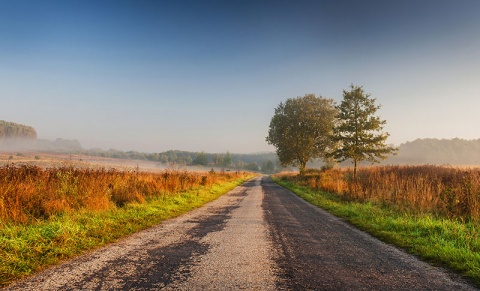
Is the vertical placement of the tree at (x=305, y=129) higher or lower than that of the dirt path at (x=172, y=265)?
higher

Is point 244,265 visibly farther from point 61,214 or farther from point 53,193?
point 53,193

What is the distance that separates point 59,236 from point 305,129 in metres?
36.2

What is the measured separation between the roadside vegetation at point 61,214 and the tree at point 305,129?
2768cm

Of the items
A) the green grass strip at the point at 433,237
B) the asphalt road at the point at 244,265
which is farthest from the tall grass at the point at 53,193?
the green grass strip at the point at 433,237

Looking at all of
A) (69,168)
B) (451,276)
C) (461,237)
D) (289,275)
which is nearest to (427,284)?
(451,276)

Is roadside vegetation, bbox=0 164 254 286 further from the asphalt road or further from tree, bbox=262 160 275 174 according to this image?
tree, bbox=262 160 275 174

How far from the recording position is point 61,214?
6.91 meters

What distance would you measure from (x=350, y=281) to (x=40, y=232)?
20.3 ft

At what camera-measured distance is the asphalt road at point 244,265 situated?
3.34m

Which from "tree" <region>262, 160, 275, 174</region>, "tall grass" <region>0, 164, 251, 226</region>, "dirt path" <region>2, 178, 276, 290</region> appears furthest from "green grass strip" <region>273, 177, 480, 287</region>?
"tree" <region>262, 160, 275, 174</region>

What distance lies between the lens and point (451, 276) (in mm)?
3875

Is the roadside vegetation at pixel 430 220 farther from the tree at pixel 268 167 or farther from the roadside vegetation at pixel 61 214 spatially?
the tree at pixel 268 167

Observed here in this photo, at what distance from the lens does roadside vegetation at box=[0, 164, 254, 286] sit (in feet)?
14.2

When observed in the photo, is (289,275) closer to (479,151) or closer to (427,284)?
(427,284)
